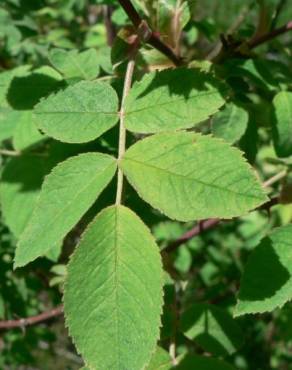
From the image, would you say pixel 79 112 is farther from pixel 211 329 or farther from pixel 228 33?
pixel 211 329

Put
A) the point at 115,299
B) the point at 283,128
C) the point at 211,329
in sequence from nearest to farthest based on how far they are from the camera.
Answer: the point at 115,299 < the point at 283,128 < the point at 211,329

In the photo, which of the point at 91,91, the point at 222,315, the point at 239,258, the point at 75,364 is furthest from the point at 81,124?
the point at 75,364

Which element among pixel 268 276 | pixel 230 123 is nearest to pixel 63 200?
pixel 268 276

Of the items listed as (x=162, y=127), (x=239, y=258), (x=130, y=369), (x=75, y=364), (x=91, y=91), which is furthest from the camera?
(x=75, y=364)

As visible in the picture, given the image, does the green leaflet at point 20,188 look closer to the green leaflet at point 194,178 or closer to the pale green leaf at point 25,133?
the pale green leaf at point 25,133

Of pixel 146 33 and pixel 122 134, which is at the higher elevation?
pixel 146 33

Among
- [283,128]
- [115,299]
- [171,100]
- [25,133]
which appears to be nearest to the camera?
[115,299]

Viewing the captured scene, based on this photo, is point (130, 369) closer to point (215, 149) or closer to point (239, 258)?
point (215, 149)
